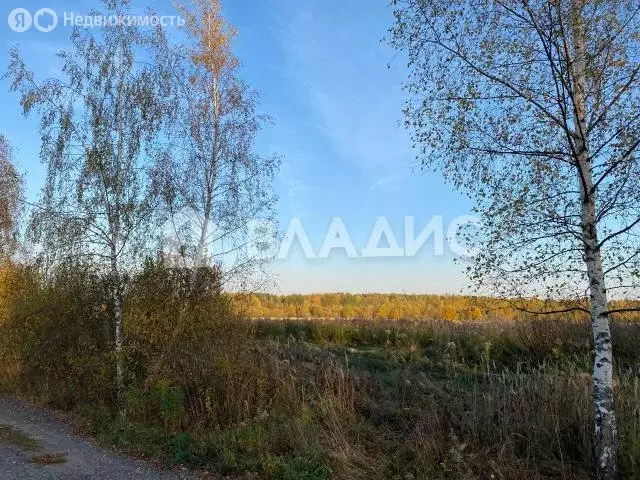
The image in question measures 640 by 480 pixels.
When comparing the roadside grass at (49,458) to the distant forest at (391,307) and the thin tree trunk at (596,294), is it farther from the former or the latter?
the thin tree trunk at (596,294)

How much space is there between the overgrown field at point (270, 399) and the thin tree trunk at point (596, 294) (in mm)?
410

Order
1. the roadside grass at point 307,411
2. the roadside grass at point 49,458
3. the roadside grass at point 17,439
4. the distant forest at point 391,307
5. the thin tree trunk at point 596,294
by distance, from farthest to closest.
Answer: the roadside grass at point 17,439 < the roadside grass at point 49,458 < the distant forest at point 391,307 < the roadside grass at point 307,411 < the thin tree trunk at point 596,294

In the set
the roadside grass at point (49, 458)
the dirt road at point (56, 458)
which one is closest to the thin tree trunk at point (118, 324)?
the dirt road at point (56, 458)

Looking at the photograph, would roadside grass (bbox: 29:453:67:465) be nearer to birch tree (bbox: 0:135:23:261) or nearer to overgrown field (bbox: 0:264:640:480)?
overgrown field (bbox: 0:264:640:480)

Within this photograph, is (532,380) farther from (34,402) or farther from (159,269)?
(34,402)

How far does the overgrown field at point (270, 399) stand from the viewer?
666 cm

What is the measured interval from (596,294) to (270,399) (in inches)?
220

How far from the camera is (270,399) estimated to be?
8.98 metres

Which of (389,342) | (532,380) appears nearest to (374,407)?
(532,380)

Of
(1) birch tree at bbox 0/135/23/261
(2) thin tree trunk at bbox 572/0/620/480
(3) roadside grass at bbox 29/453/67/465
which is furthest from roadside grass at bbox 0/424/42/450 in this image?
(1) birch tree at bbox 0/135/23/261

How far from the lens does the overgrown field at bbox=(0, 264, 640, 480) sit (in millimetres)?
6660

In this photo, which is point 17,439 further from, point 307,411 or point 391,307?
point 391,307

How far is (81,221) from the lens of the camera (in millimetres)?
10641

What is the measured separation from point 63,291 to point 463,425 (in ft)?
32.2
